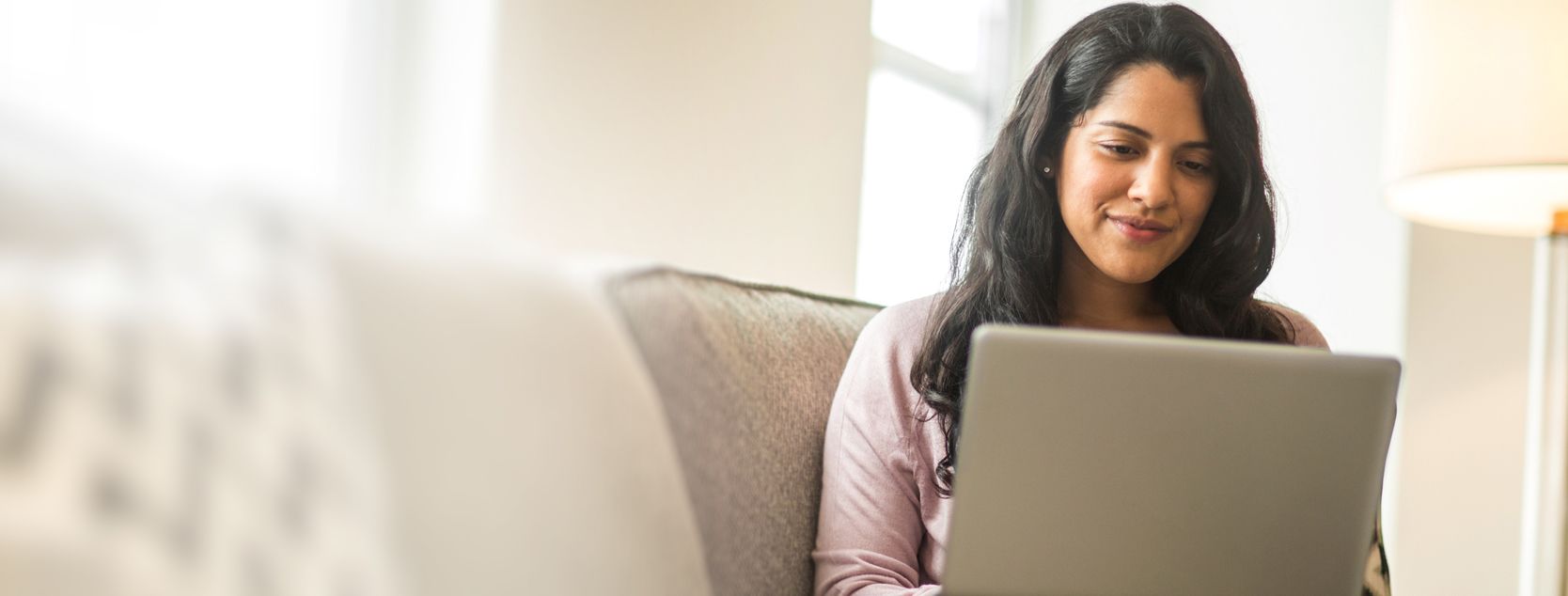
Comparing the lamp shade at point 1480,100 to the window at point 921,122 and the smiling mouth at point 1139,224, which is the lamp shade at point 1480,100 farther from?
the window at point 921,122

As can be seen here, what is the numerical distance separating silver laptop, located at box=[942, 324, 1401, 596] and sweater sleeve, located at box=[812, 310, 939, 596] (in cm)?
28

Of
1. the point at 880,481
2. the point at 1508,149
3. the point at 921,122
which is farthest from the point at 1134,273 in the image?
the point at 921,122

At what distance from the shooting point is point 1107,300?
49.7 inches

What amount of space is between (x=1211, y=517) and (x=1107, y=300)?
0.57 meters

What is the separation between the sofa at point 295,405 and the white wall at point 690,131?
1164 mm

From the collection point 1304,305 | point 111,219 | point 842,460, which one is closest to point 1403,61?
point 1304,305

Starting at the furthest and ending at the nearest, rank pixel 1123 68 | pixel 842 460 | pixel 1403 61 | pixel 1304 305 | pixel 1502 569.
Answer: pixel 1304 305 → pixel 1502 569 → pixel 1403 61 → pixel 1123 68 → pixel 842 460

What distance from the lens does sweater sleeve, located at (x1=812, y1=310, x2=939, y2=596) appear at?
1021mm

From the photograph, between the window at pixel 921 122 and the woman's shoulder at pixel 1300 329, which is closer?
the woman's shoulder at pixel 1300 329

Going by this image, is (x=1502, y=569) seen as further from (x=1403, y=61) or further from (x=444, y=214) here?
(x=444, y=214)

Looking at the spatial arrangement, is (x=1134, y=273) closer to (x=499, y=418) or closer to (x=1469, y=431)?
(x=499, y=418)

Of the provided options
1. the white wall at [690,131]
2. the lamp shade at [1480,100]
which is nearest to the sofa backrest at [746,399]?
the white wall at [690,131]

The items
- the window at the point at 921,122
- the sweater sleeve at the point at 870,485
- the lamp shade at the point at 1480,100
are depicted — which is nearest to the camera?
the sweater sleeve at the point at 870,485

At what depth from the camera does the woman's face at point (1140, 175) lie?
1.18m
